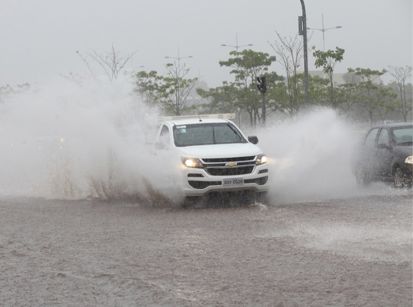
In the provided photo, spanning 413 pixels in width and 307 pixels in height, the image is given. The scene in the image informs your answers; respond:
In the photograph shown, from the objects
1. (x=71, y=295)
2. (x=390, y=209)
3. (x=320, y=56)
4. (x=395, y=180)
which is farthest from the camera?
(x=320, y=56)

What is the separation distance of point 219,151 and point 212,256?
4.78 meters

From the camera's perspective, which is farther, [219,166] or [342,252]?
[219,166]

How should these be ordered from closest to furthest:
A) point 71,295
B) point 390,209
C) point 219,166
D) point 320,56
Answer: point 71,295
point 390,209
point 219,166
point 320,56

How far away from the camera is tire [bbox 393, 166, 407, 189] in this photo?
46.3 ft

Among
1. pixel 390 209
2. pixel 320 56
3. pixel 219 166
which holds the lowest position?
pixel 390 209

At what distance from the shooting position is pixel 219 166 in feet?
39.7

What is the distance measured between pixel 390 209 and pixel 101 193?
6.06m

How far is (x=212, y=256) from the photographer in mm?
7660

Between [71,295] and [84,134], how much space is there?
8918 millimetres

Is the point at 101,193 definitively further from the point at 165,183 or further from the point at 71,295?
the point at 71,295

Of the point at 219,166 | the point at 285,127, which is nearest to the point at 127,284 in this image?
the point at 219,166

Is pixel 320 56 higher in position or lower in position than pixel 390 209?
higher

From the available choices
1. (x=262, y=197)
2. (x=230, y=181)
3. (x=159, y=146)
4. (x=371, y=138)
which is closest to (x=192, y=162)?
(x=230, y=181)

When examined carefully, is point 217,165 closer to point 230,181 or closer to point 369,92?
point 230,181
